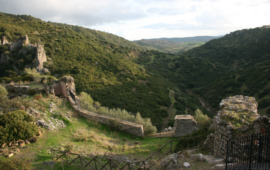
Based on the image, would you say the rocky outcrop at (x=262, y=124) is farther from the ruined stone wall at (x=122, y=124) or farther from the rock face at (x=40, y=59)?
the rock face at (x=40, y=59)

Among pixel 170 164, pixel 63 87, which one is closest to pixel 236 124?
pixel 170 164

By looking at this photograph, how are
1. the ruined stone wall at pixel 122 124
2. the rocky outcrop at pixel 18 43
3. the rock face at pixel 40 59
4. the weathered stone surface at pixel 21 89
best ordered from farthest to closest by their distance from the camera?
the rocky outcrop at pixel 18 43
the rock face at pixel 40 59
the weathered stone surface at pixel 21 89
the ruined stone wall at pixel 122 124

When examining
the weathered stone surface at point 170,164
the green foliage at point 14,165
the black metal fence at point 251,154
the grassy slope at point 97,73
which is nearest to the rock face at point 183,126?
the weathered stone surface at point 170,164

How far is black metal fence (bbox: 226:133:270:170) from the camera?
4383 millimetres

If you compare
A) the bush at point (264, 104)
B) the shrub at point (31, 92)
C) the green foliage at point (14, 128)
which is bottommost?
the bush at point (264, 104)

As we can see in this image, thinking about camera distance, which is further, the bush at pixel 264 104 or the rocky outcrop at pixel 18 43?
the rocky outcrop at pixel 18 43

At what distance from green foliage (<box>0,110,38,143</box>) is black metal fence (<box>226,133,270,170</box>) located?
852 cm

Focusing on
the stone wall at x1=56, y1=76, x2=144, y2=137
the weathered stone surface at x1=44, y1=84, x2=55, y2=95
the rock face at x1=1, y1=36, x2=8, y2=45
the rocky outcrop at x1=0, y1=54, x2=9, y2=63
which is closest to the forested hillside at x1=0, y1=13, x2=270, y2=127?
the rocky outcrop at x1=0, y1=54, x2=9, y2=63

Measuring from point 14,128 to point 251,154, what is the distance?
30.3ft

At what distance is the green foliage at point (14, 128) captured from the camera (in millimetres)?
7242

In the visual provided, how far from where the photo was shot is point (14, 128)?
746cm

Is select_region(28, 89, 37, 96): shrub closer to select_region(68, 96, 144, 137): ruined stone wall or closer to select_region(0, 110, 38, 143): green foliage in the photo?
select_region(68, 96, 144, 137): ruined stone wall

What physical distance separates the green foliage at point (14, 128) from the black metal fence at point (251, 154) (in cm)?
852

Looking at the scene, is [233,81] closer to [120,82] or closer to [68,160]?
[120,82]
